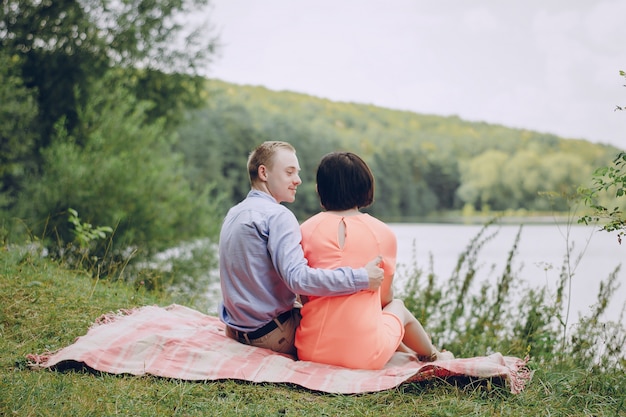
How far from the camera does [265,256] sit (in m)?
3.62

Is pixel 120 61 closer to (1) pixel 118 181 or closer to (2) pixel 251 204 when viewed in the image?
(1) pixel 118 181

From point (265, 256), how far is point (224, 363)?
659 mm

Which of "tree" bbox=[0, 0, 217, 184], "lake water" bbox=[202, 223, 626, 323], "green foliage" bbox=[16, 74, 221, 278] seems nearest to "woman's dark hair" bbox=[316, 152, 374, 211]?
"lake water" bbox=[202, 223, 626, 323]

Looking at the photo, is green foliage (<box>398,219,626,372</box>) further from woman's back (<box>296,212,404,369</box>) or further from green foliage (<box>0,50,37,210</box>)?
green foliage (<box>0,50,37,210</box>)

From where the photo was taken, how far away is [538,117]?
5172 centimetres

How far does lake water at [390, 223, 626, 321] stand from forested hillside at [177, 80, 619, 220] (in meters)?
6.07

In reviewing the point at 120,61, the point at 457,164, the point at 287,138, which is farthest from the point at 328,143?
the point at 120,61

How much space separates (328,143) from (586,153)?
2026 centimetres

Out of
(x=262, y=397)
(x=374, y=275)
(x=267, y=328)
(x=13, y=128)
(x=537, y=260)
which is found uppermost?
(x=13, y=128)

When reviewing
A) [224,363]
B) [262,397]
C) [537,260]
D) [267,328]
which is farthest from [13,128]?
[537,260]

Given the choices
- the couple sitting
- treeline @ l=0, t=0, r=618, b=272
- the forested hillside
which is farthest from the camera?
the forested hillside

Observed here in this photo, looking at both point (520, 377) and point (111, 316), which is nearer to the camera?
point (520, 377)

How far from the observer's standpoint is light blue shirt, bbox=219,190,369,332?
10.9ft

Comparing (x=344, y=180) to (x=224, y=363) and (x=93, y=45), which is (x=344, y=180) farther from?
(x=93, y=45)
